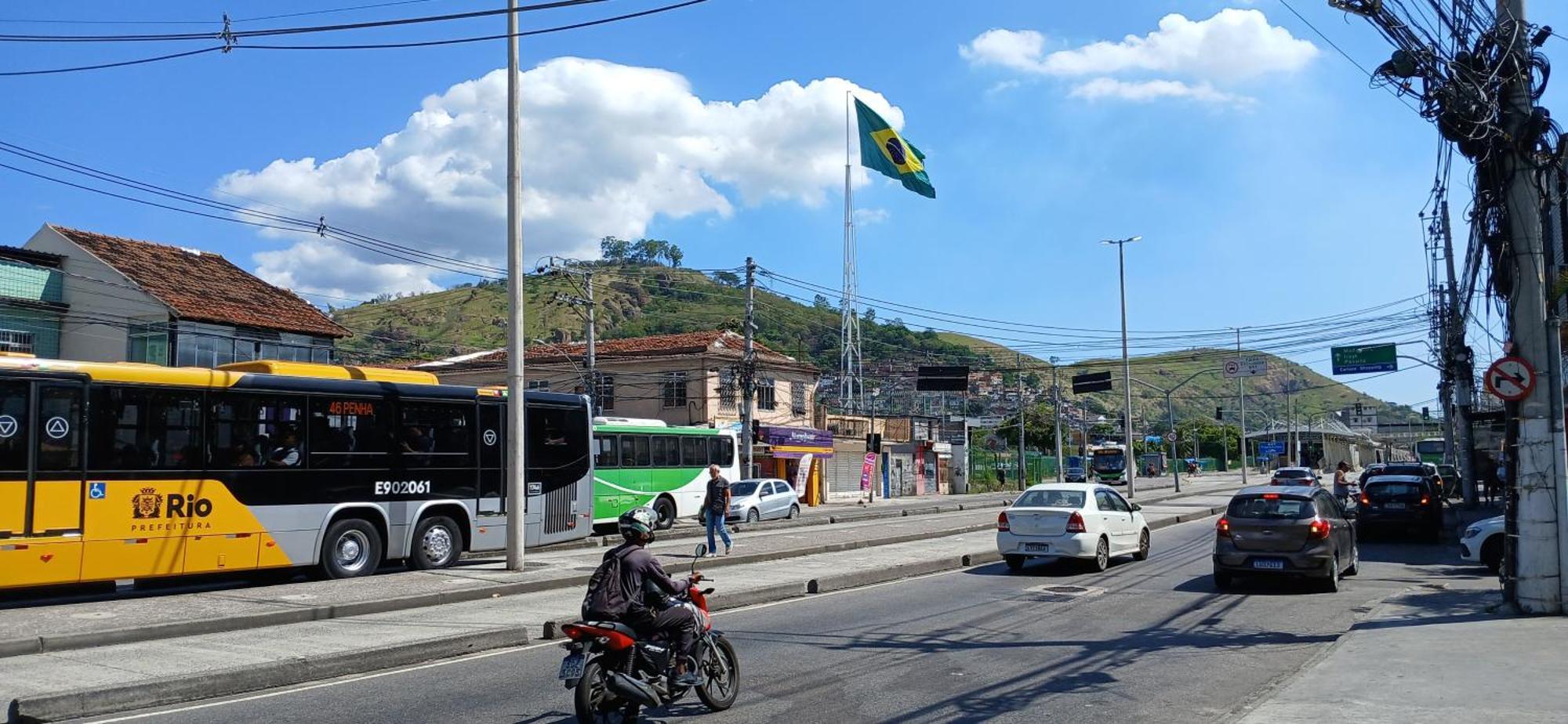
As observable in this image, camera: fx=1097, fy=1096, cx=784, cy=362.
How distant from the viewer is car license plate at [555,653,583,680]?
23.0 ft

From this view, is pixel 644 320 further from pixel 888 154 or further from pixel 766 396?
pixel 888 154

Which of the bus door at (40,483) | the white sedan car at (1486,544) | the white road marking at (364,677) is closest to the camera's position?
the white road marking at (364,677)

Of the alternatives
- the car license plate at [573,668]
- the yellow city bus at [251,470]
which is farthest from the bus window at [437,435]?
the car license plate at [573,668]

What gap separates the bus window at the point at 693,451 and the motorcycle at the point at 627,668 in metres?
25.6

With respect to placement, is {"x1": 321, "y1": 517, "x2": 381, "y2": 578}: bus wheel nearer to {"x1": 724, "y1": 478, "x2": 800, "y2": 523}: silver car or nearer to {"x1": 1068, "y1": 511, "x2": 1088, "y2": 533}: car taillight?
{"x1": 1068, "y1": 511, "x2": 1088, "y2": 533}: car taillight

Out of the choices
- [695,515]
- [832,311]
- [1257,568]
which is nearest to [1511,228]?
[1257,568]

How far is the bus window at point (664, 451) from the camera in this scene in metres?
32.0

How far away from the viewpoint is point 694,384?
56.8 meters

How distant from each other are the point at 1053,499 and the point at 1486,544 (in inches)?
270

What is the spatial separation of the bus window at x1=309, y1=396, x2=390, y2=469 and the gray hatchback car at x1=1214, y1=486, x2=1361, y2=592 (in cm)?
1283

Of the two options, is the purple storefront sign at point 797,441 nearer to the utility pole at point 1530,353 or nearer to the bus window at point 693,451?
the bus window at point 693,451

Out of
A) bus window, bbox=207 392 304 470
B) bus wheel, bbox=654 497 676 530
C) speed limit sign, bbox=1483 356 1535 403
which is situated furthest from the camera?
bus wheel, bbox=654 497 676 530

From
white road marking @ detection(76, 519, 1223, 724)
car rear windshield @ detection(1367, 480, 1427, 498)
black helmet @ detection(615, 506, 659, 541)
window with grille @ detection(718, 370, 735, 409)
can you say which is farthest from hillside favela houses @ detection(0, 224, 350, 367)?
car rear windshield @ detection(1367, 480, 1427, 498)

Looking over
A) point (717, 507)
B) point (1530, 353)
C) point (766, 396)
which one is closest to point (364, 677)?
point (717, 507)
